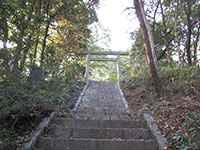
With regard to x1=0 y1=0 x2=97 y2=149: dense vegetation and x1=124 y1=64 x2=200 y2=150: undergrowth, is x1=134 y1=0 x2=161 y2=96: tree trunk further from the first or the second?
x1=0 y1=0 x2=97 y2=149: dense vegetation

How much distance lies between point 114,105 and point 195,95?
6.81ft

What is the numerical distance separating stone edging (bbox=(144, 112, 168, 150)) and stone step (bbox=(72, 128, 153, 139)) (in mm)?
159

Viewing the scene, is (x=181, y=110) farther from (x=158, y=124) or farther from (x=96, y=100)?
(x=96, y=100)

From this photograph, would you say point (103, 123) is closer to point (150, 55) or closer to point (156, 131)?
point (156, 131)

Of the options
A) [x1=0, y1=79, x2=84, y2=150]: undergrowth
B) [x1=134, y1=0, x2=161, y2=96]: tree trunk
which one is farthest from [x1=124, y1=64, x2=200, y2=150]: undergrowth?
[x1=0, y1=79, x2=84, y2=150]: undergrowth

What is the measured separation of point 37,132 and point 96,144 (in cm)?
95

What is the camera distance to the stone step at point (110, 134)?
605cm

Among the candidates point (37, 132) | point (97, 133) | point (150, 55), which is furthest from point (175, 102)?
point (37, 132)

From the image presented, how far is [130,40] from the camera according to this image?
16859 millimetres

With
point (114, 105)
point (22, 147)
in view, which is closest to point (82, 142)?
point (22, 147)

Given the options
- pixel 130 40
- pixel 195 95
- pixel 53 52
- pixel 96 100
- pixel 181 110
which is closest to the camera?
pixel 181 110

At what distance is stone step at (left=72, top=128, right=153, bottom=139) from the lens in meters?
6.05

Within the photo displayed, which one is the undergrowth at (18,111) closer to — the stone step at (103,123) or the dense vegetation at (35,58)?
the dense vegetation at (35,58)

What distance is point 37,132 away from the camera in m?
5.77
